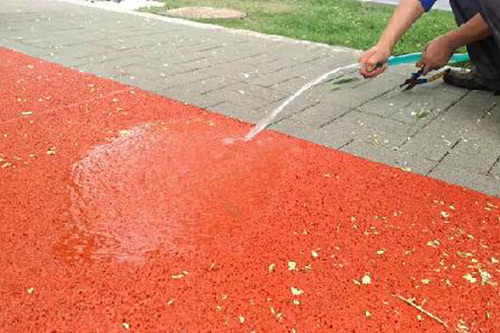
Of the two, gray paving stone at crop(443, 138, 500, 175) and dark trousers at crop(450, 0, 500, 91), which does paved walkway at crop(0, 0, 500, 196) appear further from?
dark trousers at crop(450, 0, 500, 91)

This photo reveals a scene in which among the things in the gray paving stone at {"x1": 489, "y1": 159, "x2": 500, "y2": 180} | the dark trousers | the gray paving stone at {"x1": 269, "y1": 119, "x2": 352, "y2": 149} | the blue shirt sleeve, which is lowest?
the gray paving stone at {"x1": 269, "y1": 119, "x2": 352, "y2": 149}

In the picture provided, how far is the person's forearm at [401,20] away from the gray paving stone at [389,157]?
0.59 meters

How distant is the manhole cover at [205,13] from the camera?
7141 mm

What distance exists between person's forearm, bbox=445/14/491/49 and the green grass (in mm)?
1624

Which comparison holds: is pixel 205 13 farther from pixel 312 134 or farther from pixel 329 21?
pixel 312 134

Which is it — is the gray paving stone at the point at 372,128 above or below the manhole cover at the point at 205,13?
above

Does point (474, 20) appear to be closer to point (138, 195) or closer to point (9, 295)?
point (138, 195)

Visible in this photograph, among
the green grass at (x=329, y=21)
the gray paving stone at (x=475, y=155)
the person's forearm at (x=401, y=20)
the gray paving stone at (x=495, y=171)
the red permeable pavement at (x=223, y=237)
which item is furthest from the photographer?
the green grass at (x=329, y=21)

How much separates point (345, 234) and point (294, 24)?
516 cm

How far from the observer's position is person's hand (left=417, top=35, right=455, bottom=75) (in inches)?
137

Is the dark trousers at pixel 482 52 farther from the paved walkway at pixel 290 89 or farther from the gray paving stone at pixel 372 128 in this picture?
the gray paving stone at pixel 372 128

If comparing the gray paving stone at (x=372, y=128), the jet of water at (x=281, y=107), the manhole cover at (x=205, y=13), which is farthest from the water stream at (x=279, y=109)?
the manhole cover at (x=205, y=13)

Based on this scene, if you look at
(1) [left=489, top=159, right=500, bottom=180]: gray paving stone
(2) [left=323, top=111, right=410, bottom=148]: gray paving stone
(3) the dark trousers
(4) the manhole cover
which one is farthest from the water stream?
(4) the manhole cover

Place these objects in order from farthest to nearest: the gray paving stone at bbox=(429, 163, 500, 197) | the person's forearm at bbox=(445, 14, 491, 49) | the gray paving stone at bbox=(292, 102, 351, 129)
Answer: the person's forearm at bbox=(445, 14, 491, 49)
the gray paving stone at bbox=(292, 102, 351, 129)
the gray paving stone at bbox=(429, 163, 500, 197)
